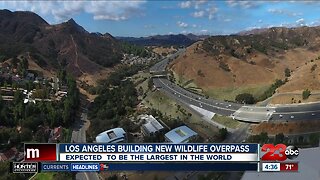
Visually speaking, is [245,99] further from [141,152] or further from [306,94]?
[141,152]

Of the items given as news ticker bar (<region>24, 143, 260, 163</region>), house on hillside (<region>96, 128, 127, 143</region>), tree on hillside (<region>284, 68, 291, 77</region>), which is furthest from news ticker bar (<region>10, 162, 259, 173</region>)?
tree on hillside (<region>284, 68, 291, 77</region>)

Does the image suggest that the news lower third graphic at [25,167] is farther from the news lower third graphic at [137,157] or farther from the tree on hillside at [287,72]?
the tree on hillside at [287,72]

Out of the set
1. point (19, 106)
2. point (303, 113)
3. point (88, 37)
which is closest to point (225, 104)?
point (303, 113)

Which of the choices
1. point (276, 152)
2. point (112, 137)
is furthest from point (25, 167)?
point (112, 137)

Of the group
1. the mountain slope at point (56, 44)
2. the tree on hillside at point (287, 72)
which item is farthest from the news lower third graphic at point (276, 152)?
the mountain slope at point (56, 44)

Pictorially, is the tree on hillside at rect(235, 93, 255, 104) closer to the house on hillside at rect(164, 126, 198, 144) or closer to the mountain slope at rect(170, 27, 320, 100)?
the mountain slope at rect(170, 27, 320, 100)

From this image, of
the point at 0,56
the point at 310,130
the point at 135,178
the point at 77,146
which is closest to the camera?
the point at 77,146

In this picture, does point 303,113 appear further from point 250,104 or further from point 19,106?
point 19,106
